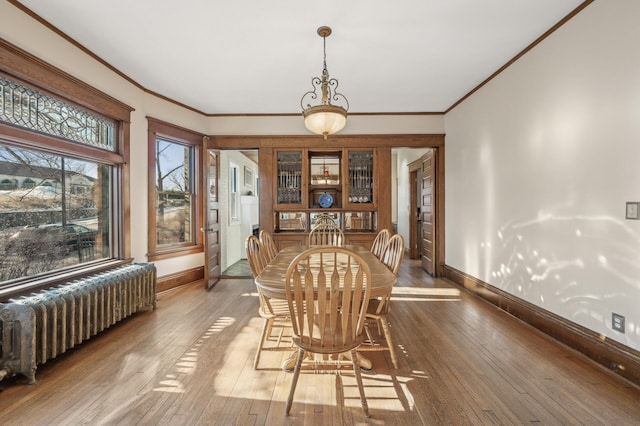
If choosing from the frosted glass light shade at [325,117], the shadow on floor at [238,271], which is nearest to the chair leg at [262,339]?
the frosted glass light shade at [325,117]

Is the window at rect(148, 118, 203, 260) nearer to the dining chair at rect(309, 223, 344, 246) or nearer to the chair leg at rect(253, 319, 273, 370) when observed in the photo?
the dining chair at rect(309, 223, 344, 246)

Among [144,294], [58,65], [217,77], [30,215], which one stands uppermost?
[217,77]

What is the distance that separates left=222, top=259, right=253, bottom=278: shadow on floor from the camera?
523 centimetres

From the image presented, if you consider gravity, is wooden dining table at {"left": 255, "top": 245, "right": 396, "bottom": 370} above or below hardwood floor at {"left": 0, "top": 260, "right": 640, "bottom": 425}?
above

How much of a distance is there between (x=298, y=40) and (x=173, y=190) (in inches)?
114

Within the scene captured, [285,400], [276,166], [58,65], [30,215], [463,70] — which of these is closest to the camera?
[285,400]

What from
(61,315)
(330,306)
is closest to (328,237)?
(330,306)

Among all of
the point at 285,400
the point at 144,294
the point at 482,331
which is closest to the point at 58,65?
the point at 144,294

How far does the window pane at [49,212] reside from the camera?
96.0 inches

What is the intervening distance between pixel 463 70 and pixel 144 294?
14.5 ft

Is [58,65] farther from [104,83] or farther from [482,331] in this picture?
[482,331]

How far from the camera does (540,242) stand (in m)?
2.90

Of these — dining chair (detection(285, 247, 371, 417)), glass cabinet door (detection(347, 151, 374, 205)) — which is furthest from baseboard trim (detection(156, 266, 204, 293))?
dining chair (detection(285, 247, 371, 417))

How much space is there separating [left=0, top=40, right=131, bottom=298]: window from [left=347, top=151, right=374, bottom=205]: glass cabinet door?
3.26 metres
